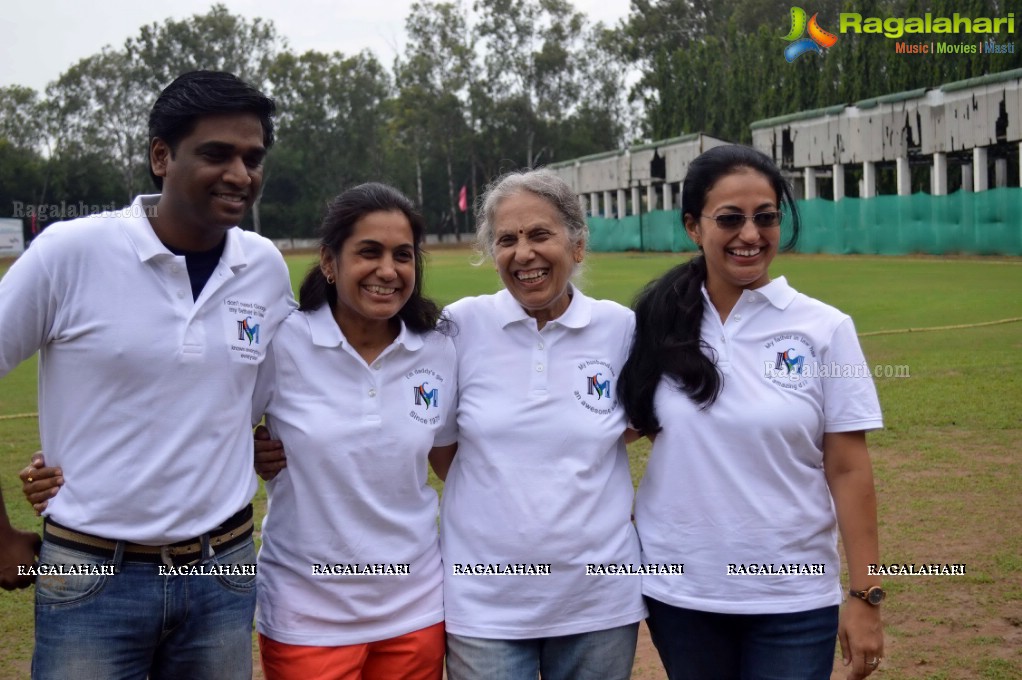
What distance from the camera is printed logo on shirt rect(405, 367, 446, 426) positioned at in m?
3.21

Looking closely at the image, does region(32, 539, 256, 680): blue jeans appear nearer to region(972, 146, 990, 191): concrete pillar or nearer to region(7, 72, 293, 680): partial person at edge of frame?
region(7, 72, 293, 680): partial person at edge of frame

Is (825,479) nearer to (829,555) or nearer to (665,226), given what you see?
(829,555)

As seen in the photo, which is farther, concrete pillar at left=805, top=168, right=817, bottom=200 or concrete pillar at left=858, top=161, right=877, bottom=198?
concrete pillar at left=805, top=168, right=817, bottom=200

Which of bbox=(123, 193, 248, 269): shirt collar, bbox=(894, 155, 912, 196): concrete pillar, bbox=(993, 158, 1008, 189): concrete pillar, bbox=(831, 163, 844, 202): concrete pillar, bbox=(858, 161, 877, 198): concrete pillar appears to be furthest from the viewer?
bbox=(831, 163, 844, 202): concrete pillar

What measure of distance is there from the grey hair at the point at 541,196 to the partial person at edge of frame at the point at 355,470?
32 centimetres

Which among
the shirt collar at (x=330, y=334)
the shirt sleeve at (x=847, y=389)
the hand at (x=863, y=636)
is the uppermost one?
the shirt collar at (x=330, y=334)

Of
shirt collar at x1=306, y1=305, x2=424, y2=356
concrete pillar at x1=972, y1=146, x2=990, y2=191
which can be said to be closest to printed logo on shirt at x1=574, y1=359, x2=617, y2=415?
shirt collar at x1=306, y1=305, x2=424, y2=356

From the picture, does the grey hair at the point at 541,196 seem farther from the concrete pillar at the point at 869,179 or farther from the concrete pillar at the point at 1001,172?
the concrete pillar at the point at 869,179

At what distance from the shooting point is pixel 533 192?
3.36 meters

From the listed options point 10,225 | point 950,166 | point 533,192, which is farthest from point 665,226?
point 533,192

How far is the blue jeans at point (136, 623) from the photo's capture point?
2797 mm

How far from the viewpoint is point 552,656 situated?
3139 mm

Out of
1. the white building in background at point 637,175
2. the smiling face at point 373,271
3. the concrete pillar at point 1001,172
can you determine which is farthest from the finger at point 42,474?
the white building in background at point 637,175

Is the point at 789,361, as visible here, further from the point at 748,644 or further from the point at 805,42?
the point at 805,42
